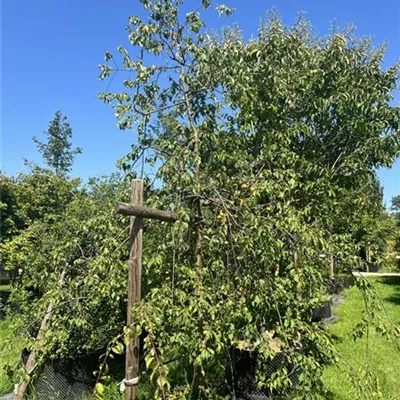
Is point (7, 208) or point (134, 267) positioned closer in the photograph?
point (134, 267)

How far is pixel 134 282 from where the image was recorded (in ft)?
5.97

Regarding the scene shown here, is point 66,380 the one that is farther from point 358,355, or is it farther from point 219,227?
point 358,355

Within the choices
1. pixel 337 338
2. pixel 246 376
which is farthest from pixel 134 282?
pixel 337 338

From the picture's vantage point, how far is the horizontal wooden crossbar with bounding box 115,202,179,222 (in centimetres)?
175

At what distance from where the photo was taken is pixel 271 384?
1.98 metres

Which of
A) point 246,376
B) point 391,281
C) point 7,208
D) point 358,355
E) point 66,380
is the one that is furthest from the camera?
point 391,281

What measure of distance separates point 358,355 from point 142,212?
391cm

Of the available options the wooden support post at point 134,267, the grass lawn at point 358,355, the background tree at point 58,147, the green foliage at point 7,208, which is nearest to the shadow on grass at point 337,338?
the grass lawn at point 358,355

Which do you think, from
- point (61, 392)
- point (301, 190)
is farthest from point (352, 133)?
point (61, 392)

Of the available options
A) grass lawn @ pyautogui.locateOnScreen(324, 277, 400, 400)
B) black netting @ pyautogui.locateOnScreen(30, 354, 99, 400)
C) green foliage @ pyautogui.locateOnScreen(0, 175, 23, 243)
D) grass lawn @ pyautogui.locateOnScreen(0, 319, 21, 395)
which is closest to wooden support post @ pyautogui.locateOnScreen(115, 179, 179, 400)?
grass lawn @ pyautogui.locateOnScreen(0, 319, 21, 395)

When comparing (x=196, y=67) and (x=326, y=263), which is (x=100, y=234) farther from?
(x=326, y=263)

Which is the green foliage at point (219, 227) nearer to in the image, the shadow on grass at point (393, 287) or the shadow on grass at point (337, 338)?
the shadow on grass at point (337, 338)

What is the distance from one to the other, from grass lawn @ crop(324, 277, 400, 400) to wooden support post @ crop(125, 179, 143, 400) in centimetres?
114

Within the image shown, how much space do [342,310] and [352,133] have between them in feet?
16.2
